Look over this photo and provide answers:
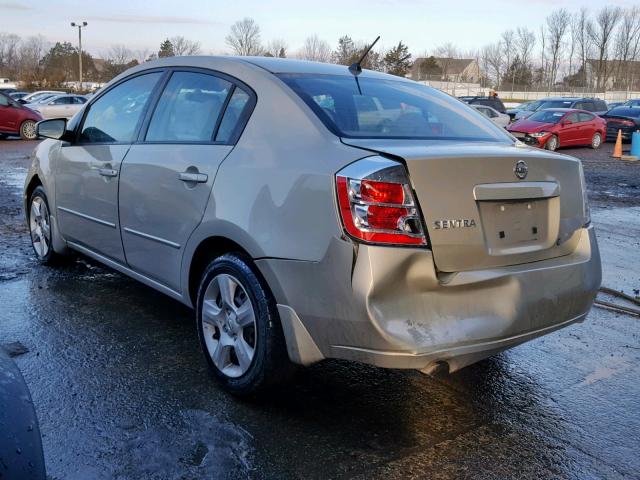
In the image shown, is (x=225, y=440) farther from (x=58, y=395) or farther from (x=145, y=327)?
(x=145, y=327)

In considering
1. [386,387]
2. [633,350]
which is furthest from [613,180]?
[386,387]

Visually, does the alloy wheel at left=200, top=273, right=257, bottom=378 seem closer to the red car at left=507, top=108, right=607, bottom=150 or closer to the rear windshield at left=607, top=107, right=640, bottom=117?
the red car at left=507, top=108, right=607, bottom=150

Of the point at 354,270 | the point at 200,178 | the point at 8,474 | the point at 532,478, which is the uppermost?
the point at 200,178

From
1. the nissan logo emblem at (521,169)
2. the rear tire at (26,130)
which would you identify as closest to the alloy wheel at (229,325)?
the nissan logo emblem at (521,169)

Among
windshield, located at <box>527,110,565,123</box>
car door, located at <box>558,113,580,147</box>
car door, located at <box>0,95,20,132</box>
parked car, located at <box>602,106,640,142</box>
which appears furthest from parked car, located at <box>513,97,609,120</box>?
car door, located at <box>0,95,20,132</box>

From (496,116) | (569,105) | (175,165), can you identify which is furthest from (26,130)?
(569,105)

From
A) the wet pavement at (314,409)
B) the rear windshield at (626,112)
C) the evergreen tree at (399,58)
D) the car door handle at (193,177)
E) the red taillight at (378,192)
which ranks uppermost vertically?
the evergreen tree at (399,58)

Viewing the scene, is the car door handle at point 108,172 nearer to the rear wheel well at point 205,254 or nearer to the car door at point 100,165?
the car door at point 100,165

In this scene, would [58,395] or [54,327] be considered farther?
[54,327]

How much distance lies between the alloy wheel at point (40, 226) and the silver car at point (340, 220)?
158cm

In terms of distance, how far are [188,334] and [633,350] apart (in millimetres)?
2841

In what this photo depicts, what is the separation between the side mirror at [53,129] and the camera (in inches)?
192

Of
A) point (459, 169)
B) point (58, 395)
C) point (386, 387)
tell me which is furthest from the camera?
point (386, 387)

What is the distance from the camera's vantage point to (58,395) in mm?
3271
